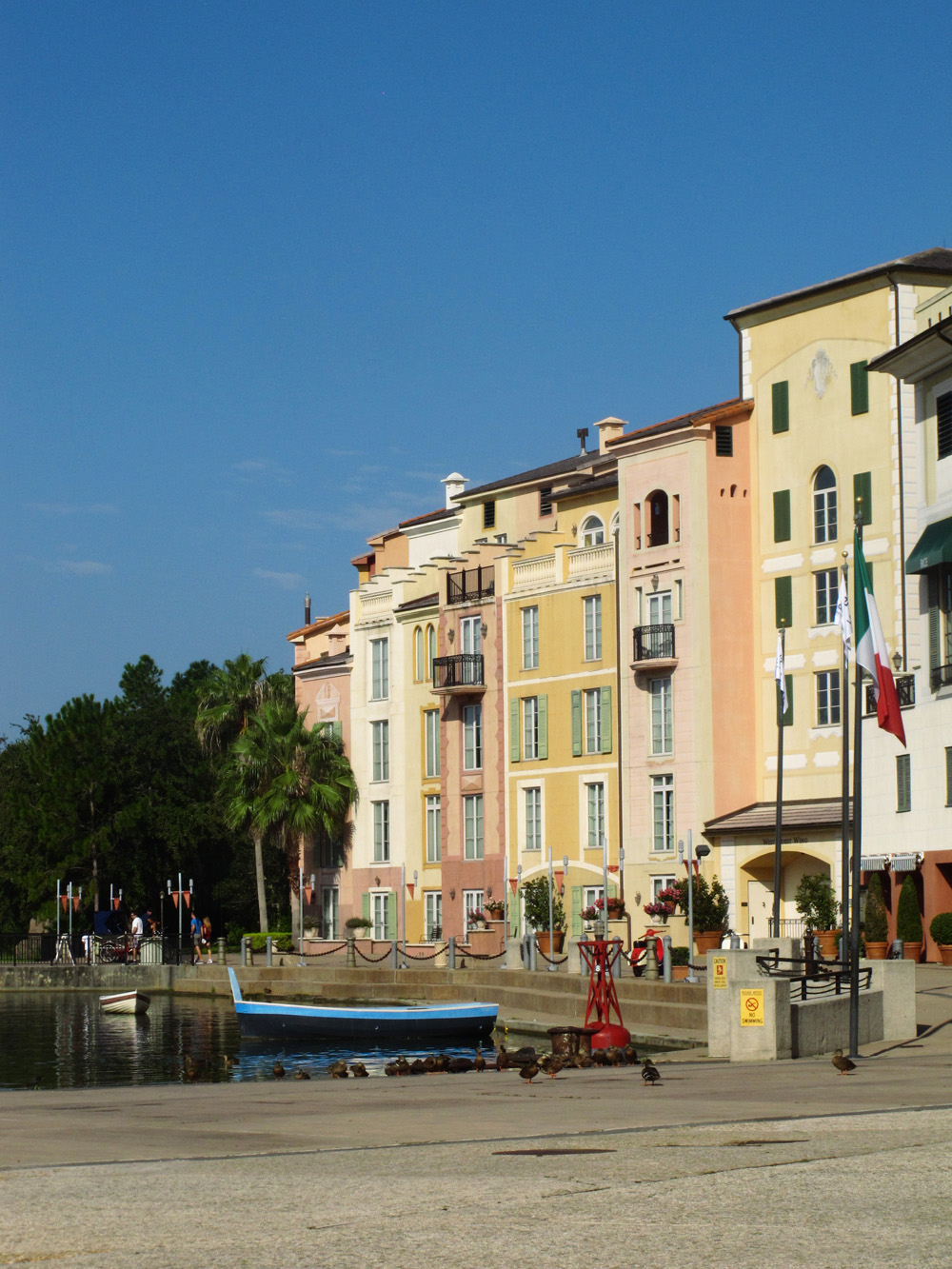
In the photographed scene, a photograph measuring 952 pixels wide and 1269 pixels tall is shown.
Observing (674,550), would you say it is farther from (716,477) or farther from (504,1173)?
(504,1173)

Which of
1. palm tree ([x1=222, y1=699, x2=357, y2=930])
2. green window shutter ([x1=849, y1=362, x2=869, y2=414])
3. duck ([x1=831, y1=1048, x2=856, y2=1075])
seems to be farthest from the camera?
palm tree ([x1=222, y1=699, x2=357, y2=930])

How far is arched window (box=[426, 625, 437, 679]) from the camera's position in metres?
A: 67.8

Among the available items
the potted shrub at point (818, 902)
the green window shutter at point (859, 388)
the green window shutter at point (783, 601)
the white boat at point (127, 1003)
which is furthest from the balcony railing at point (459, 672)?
the green window shutter at point (859, 388)

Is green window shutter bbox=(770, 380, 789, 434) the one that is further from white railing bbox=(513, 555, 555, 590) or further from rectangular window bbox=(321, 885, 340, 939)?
rectangular window bbox=(321, 885, 340, 939)

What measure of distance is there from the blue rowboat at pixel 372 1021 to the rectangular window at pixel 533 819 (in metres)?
16.2

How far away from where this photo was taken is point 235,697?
77.6 meters

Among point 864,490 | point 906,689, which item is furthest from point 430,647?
point 906,689

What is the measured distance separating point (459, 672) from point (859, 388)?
60.9 feet

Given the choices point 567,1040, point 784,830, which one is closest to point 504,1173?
point 567,1040

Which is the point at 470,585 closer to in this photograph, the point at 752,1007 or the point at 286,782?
the point at 286,782

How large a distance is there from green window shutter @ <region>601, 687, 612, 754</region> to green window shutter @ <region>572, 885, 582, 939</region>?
4681mm

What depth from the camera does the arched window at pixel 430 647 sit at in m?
67.8

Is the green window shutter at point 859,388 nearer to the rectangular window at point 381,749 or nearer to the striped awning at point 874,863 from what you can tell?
the striped awning at point 874,863

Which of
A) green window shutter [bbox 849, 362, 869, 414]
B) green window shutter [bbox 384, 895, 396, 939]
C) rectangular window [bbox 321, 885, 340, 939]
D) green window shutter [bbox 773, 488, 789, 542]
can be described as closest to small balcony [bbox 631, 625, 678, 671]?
green window shutter [bbox 773, 488, 789, 542]
